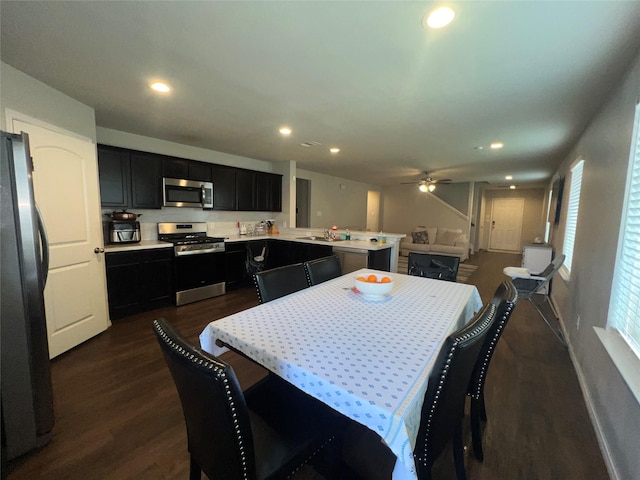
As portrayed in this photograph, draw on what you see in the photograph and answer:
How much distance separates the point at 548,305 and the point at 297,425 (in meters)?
4.56

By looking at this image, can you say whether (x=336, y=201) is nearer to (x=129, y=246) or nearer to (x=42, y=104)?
(x=129, y=246)

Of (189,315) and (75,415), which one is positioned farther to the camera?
(189,315)

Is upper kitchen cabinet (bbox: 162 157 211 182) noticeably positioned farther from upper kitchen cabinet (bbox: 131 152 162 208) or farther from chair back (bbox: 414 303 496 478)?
chair back (bbox: 414 303 496 478)

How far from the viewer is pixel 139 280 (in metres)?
3.34

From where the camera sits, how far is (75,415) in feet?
5.74

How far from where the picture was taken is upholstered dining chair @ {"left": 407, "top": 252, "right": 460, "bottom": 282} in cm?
266

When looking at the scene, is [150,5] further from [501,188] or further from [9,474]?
[501,188]

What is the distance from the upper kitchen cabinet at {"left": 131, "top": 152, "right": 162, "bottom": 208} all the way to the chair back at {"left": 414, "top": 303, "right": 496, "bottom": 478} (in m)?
3.87

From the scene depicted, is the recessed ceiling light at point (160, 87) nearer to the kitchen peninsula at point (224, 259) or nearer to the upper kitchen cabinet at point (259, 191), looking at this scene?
the kitchen peninsula at point (224, 259)

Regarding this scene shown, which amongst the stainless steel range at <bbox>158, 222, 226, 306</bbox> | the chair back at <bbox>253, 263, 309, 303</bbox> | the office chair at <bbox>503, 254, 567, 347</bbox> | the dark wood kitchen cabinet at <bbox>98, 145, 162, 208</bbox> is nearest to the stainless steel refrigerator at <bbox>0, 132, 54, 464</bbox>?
the chair back at <bbox>253, 263, 309, 303</bbox>

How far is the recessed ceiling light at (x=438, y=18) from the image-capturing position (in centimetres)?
132

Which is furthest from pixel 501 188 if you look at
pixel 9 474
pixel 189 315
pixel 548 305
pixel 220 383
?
pixel 9 474

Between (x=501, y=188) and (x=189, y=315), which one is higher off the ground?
(x=501, y=188)

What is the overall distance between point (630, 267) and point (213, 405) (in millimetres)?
2188
